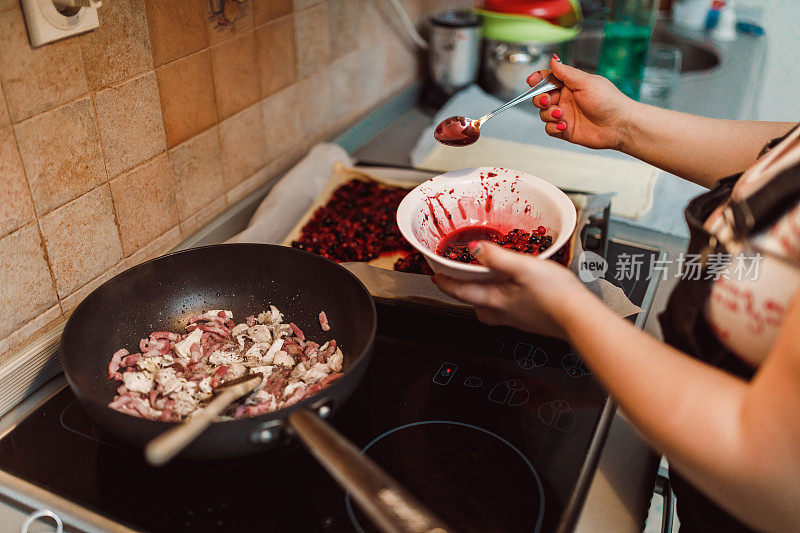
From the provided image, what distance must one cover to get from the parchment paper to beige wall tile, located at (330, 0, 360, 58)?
0.21 meters

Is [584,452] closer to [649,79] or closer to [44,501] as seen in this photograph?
[44,501]

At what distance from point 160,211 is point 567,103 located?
628 millimetres

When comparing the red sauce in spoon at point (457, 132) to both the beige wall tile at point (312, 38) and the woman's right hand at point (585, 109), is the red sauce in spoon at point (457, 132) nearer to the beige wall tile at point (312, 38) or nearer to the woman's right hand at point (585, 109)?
the woman's right hand at point (585, 109)

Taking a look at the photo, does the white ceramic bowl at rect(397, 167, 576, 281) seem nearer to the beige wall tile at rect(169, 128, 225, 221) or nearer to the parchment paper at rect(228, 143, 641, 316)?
the parchment paper at rect(228, 143, 641, 316)

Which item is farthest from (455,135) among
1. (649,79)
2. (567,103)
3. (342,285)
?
(649,79)

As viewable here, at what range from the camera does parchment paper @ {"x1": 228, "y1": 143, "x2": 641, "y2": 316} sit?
94 centimetres

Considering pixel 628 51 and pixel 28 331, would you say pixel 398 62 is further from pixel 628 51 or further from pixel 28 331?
pixel 28 331

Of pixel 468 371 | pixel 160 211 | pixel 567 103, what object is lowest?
pixel 468 371

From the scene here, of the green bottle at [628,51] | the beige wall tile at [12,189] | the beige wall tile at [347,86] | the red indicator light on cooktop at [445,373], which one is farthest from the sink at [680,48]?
the beige wall tile at [12,189]

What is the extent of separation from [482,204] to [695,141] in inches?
11.3

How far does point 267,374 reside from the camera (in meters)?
0.77

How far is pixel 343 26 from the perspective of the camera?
131 cm

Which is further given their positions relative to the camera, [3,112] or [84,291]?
[84,291]

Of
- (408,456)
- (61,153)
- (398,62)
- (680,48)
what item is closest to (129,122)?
(61,153)
